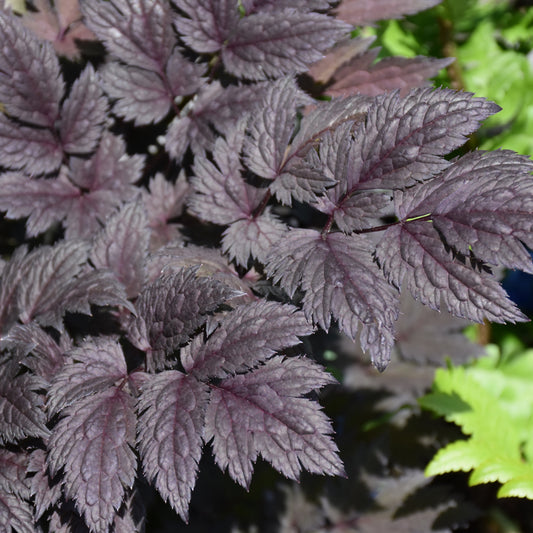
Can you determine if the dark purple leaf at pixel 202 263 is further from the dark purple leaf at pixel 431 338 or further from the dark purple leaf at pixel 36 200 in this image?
the dark purple leaf at pixel 431 338

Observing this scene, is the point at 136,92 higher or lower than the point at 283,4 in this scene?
lower

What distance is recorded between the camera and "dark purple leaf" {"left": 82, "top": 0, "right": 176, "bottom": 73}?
3.72ft

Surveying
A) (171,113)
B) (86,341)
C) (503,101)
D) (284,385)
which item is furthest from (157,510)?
(503,101)

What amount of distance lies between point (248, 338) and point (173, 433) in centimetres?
17

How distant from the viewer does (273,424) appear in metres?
0.82

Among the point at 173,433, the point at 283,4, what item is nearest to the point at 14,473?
the point at 173,433

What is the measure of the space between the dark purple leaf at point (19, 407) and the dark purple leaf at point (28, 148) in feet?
1.36

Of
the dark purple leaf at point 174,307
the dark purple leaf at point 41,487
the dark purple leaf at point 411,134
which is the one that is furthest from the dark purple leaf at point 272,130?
the dark purple leaf at point 41,487

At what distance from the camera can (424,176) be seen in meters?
0.88

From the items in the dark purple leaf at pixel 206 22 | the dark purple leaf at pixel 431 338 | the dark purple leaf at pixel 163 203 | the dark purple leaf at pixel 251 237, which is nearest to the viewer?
the dark purple leaf at pixel 251 237

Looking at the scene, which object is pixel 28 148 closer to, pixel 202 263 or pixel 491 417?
pixel 202 263

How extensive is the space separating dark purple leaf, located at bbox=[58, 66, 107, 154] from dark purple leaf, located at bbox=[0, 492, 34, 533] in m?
0.65

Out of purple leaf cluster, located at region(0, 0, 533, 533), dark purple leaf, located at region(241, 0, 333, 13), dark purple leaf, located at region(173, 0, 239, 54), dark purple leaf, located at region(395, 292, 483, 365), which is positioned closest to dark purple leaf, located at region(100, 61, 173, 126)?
purple leaf cluster, located at region(0, 0, 533, 533)

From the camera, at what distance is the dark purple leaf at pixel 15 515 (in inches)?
34.9
